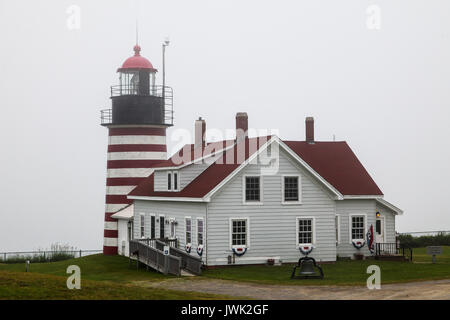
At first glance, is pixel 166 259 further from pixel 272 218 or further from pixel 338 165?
pixel 338 165

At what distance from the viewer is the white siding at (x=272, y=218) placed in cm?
3697

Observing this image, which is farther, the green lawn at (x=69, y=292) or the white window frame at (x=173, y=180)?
the white window frame at (x=173, y=180)

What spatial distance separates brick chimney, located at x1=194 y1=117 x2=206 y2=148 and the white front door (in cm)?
1081

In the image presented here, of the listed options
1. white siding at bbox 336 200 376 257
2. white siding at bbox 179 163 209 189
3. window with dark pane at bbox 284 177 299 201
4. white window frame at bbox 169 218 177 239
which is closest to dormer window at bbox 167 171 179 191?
white siding at bbox 179 163 209 189

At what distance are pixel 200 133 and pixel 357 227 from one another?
1061 cm

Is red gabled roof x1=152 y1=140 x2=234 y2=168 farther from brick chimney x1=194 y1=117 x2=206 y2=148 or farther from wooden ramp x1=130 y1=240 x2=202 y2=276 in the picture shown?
wooden ramp x1=130 y1=240 x2=202 y2=276

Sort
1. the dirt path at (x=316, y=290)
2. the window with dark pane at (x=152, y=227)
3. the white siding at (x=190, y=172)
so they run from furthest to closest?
1. the window with dark pane at (x=152, y=227)
2. the white siding at (x=190, y=172)
3. the dirt path at (x=316, y=290)

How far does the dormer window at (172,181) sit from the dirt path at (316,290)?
31.8 ft

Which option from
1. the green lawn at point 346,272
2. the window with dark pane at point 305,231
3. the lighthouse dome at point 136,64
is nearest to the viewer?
the green lawn at point 346,272

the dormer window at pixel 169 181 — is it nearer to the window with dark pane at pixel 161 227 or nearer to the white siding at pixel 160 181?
the white siding at pixel 160 181

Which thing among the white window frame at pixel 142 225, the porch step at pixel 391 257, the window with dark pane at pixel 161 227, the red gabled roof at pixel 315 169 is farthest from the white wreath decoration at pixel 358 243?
the white window frame at pixel 142 225

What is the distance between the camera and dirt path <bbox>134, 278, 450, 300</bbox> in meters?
25.4
